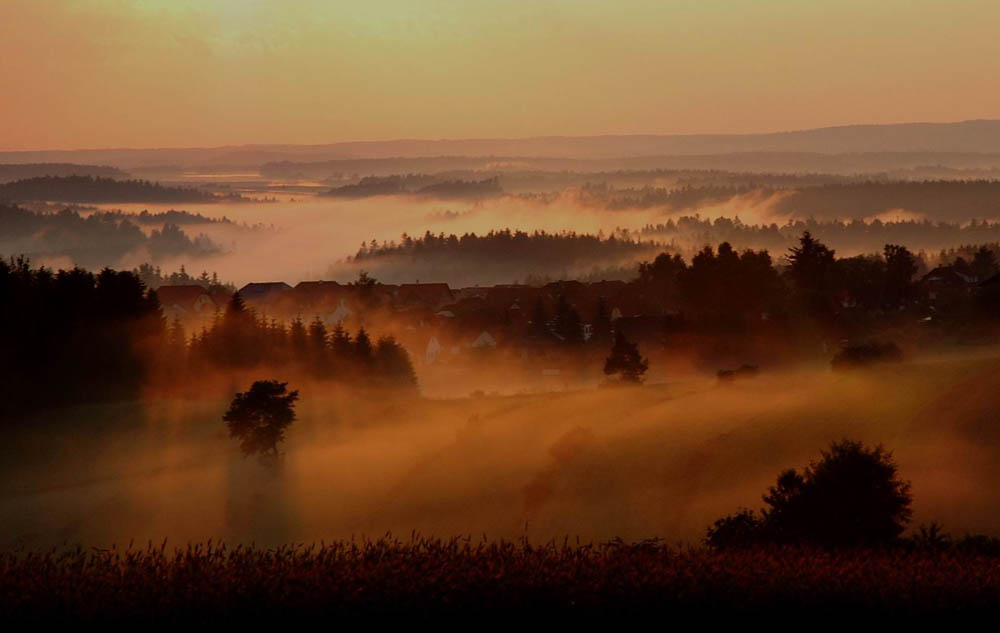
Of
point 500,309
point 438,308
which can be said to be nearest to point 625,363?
point 500,309

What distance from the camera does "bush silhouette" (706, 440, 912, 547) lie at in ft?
102

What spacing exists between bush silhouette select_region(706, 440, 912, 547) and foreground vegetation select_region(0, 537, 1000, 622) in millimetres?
8586

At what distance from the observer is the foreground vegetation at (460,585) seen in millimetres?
19812

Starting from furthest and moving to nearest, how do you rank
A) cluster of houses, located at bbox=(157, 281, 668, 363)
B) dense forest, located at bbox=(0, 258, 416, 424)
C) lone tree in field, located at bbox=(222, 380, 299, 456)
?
cluster of houses, located at bbox=(157, 281, 668, 363) → dense forest, located at bbox=(0, 258, 416, 424) → lone tree in field, located at bbox=(222, 380, 299, 456)

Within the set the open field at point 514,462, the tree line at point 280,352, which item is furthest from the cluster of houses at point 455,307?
the open field at point 514,462

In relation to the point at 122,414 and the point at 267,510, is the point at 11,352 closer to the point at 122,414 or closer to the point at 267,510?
the point at 122,414

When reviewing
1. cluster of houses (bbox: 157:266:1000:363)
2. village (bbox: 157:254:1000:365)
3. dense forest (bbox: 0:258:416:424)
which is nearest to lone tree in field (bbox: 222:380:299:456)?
dense forest (bbox: 0:258:416:424)

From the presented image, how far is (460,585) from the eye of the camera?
2031cm

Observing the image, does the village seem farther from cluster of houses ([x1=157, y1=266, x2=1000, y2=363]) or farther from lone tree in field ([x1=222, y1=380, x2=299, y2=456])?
lone tree in field ([x1=222, y1=380, x2=299, y2=456])

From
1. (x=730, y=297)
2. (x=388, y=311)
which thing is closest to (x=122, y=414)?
(x=730, y=297)

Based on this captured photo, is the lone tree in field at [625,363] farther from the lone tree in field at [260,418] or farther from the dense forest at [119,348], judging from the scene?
the lone tree in field at [260,418]

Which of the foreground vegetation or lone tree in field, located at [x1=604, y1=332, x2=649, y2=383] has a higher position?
lone tree in field, located at [x1=604, y1=332, x2=649, y2=383]

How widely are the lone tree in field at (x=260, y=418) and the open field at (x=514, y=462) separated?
172 centimetres

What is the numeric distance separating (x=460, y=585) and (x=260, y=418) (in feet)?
139
